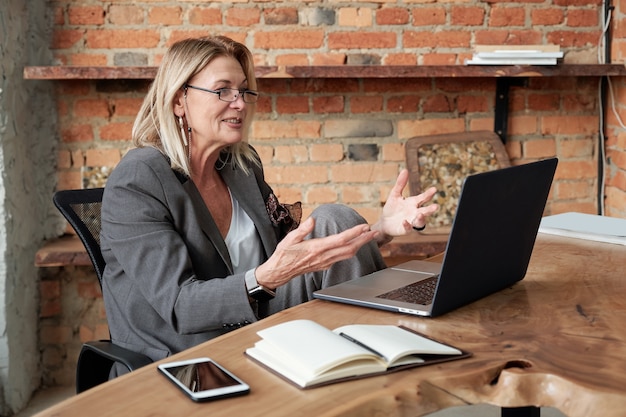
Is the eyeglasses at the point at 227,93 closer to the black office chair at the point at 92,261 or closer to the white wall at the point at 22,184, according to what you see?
the black office chair at the point at 92,261

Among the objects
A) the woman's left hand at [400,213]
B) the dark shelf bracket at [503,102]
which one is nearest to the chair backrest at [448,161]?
the dark shelf bracket at [503,102]

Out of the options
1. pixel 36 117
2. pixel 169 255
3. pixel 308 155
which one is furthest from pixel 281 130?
pixel 169 255

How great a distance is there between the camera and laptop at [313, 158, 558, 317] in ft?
5.04

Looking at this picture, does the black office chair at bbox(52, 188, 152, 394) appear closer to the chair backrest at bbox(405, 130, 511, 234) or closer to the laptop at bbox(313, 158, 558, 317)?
the laptop at bbox(313, 158, 558, 317)

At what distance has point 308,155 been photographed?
11.1ft

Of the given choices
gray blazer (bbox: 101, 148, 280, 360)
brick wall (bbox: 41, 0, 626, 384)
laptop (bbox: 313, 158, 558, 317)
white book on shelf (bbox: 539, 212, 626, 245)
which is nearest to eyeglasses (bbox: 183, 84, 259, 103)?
gray blazer (bbox: 101, 148, 280, 360)

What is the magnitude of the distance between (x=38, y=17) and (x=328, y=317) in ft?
6.99

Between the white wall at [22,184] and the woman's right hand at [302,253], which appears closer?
the woman's right hand at [302,253]

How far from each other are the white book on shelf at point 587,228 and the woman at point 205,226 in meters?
0.50

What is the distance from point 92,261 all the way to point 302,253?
0.60 metres

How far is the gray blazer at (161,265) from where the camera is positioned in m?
1.81

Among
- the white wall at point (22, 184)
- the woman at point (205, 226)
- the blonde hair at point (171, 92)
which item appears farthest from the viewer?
the white wall at point (22, 184)

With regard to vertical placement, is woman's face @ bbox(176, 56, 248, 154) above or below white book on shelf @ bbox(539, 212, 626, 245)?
above

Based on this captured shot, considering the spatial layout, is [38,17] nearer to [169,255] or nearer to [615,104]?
[169,255]
